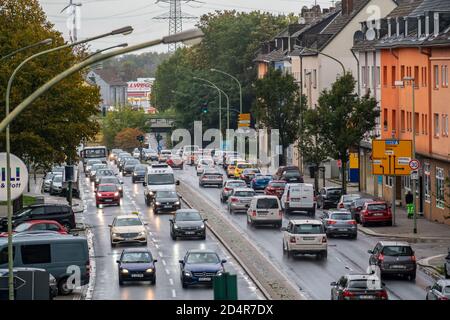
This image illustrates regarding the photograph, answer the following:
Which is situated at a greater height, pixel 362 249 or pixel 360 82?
pixel 360 82

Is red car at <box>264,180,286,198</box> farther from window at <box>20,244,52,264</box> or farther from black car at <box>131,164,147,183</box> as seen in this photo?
window at <box>20,244,52,264</box>

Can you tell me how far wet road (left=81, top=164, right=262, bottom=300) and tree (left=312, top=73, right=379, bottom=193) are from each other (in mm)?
12272

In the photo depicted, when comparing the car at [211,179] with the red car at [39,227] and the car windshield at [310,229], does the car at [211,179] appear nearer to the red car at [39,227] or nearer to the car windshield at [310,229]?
the red car at [39,227]

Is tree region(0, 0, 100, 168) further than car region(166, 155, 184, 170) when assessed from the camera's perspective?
No

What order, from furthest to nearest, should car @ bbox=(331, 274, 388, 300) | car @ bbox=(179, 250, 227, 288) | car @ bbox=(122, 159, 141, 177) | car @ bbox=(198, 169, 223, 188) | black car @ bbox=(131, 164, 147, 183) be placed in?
car @ bbox=(122, 159, 141, 177) → black car @ bbox=(131, 164, 147, 183) → car @ bbox=(198, 169, 223, 188) → car @ bbox=(179, 250, 227, 288) → car @ bbox=(331, 274, 388, 300)

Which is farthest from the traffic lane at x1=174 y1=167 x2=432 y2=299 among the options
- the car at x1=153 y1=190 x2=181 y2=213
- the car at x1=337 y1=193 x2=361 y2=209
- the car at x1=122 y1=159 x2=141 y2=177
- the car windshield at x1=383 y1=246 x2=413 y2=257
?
the car at x1=122 y1=159 x2=141 y2=177

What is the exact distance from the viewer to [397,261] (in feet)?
139

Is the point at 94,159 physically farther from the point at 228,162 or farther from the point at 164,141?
the point at 164,141

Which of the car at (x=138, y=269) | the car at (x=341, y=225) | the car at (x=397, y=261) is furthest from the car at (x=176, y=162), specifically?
the car at (x=397, y=261)

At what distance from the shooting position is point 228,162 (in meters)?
104

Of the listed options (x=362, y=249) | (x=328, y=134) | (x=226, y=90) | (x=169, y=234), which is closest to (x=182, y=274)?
(x=362, y=249)

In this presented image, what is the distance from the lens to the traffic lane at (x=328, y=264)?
1572 inches

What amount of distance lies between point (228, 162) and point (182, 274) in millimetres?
62597

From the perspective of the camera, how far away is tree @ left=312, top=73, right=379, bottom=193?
75.3 metres
